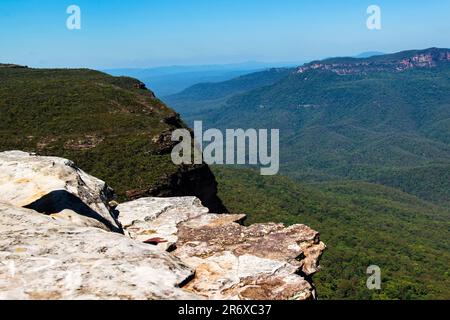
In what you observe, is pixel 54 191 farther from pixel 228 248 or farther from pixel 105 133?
pixel 105 133

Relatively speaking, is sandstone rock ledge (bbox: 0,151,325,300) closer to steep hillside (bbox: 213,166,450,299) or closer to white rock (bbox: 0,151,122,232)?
white rock (bbox: 0,151,122,232)

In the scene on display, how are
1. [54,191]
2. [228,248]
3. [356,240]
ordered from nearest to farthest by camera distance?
[54,191] → [228,248] → [356,240]

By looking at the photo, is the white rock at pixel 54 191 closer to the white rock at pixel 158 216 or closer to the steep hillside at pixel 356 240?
the white rock at pixel 158 216

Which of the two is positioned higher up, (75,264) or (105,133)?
(75,264)

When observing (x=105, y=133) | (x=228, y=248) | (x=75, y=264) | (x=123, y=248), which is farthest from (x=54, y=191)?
(x=105, y=133)

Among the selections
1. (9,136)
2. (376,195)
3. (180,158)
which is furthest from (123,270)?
(376,195)

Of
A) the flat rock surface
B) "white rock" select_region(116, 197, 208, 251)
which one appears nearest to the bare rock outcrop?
"white rock" select_region(116, 197, 208, 251)
